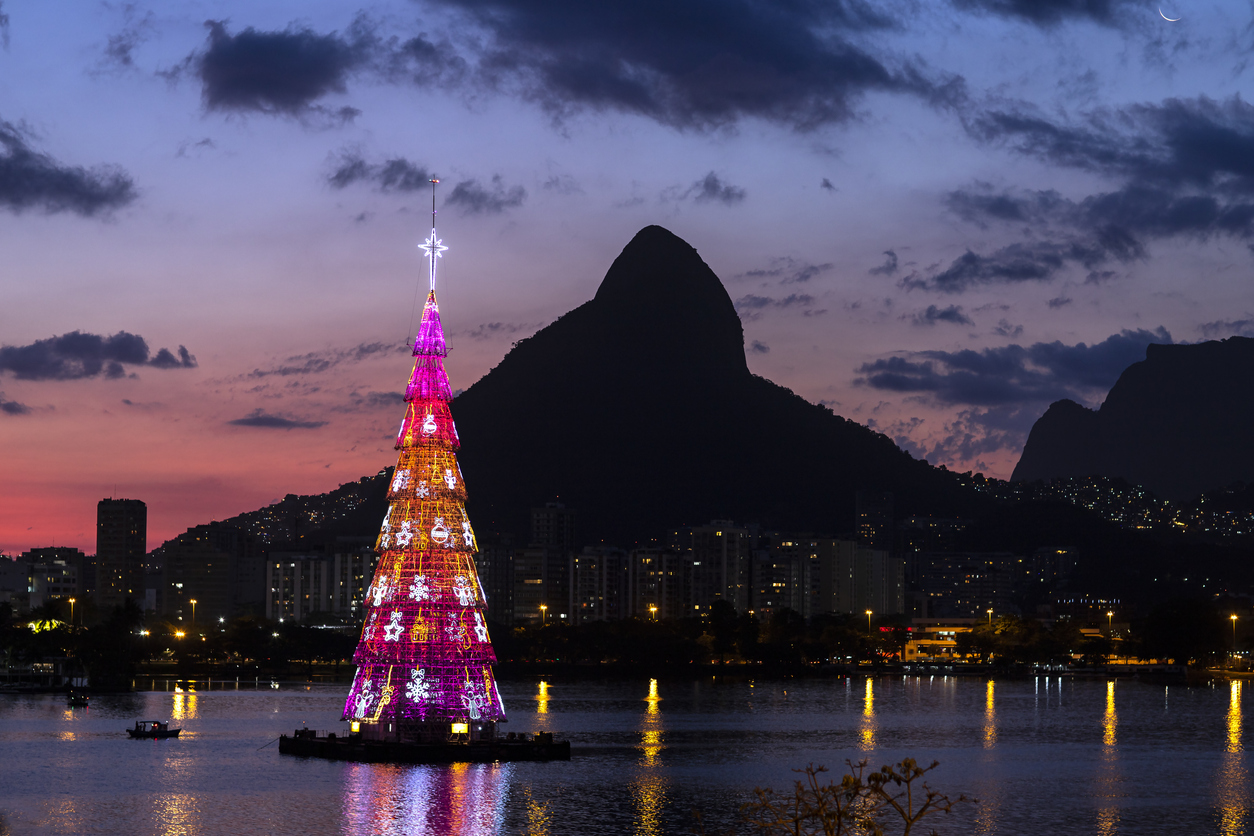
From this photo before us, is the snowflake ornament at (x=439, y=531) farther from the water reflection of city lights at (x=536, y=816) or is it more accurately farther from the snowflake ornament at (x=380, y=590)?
the water reflection of city lights at (x=536, y=816)

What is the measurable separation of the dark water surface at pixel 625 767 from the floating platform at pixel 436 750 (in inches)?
25.5

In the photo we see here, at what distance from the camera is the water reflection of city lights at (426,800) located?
49.4 metres

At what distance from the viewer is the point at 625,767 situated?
7075 cm

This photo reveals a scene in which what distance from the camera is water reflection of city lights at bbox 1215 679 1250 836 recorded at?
55.7 m

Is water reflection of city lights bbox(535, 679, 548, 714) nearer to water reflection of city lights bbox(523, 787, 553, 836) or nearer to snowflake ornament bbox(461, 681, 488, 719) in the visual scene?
snowflake ornament bbox(461, 681, 488, 719)

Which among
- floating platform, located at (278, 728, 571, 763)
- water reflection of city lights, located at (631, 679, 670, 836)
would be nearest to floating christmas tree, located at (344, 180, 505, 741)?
floating platform, located at (278, 728, 571, 763)

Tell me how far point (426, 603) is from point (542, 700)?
6954 cm

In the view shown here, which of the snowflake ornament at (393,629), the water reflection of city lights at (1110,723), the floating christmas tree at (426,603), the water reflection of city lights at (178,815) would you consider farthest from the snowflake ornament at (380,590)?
the water reflection of city lights at (1110,723)

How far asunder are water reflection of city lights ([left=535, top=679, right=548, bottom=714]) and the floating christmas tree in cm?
5108

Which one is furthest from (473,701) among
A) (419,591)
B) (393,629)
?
(419,591)

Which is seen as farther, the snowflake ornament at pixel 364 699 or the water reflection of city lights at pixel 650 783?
the snowflake ornament at pixel 364 699

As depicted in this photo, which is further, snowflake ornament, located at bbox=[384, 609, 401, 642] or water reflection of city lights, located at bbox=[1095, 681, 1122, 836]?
snowflake ornament, located at bbox=[384, 609, 401, 642]

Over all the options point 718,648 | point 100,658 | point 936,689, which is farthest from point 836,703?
point 100,658

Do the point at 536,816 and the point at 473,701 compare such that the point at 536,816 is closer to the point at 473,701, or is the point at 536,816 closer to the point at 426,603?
the point at 473,701
